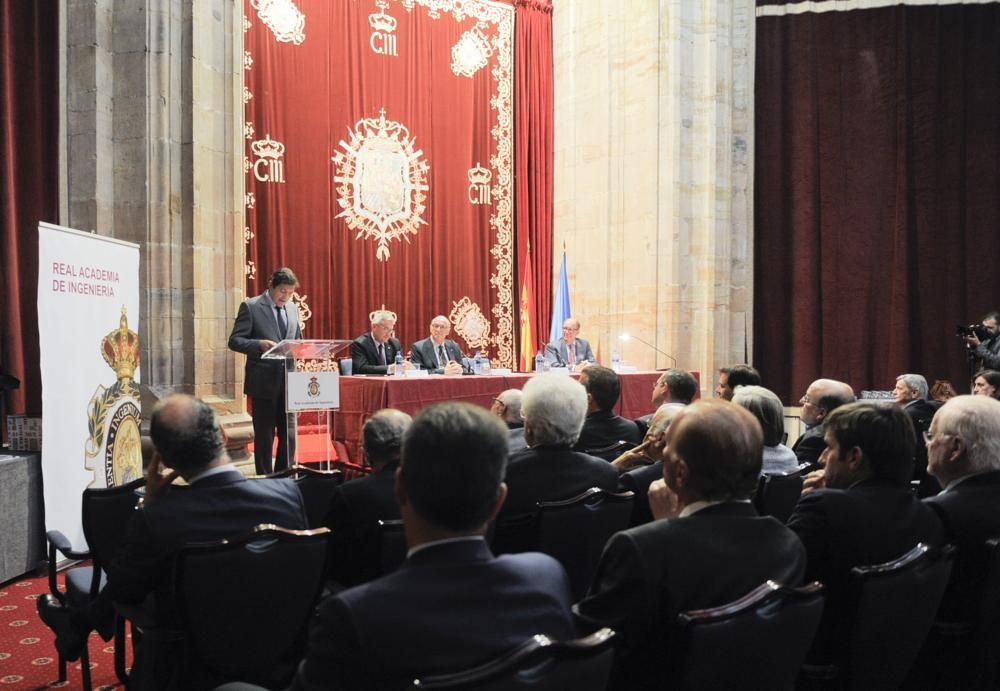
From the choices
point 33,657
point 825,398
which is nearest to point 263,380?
point 33,657

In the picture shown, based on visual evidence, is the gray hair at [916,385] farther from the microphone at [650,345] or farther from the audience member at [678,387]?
the microphone at [650,345]

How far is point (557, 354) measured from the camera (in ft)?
27.1

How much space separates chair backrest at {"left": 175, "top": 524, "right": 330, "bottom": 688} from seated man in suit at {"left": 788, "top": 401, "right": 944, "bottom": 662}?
3.75ft

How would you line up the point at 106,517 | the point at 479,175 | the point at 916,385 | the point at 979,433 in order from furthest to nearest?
1. the point at 479,175
2. the point at 916,385
3. the point at 106,517
4. the point at 979,433

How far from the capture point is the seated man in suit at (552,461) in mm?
2721

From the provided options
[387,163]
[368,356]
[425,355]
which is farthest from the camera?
[387,163]

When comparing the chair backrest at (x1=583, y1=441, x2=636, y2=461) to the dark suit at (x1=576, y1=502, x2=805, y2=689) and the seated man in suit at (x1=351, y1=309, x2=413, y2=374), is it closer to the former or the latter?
the dark suit at (x1=576, y1=502, x2=805, y2=689)

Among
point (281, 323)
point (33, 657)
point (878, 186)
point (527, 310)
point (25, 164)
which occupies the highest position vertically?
point (878, 186)

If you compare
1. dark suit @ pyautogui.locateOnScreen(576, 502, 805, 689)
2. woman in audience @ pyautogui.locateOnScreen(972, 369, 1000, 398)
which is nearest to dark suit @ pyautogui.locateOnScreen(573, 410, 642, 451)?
dark suit @ pyautogui.locateOnScreen(576, 502, 805, 689)

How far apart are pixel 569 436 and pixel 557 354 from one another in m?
5.44

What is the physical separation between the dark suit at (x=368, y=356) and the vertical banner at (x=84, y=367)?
89.6 inches

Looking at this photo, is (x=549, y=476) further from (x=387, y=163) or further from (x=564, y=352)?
(x=387, y=163)

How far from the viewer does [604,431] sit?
3.72 meters

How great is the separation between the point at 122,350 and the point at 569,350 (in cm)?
452
